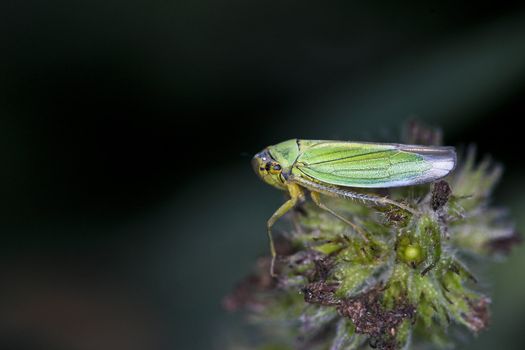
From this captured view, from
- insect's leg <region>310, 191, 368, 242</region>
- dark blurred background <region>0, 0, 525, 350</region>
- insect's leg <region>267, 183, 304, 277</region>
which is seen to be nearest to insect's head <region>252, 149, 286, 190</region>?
insect's leg <region>267, 183, 304, 277</region>

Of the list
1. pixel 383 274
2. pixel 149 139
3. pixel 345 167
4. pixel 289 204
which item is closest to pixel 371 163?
pixel 345 167

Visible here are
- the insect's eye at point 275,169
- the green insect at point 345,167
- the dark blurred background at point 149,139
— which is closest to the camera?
the green insect at point 345,167

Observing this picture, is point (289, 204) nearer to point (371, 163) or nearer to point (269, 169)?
point (269, 169)

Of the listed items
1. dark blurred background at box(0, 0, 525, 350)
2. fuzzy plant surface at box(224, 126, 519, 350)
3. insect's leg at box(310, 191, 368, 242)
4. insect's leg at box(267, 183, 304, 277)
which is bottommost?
fuzzy plant surface at box(224, 126, 519, 350)

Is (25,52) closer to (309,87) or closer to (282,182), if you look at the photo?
(309,87)

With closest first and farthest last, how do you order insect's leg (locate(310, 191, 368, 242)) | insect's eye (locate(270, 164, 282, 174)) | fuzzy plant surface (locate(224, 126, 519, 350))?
fuzzy plant surface (locate(224, 126, 519, 350))
insect's leg (locate(310, 191, 368, 242))
insect's eye (locate(270, 164, 282, 174))

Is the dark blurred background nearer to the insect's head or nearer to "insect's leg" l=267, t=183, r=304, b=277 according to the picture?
the insect's head

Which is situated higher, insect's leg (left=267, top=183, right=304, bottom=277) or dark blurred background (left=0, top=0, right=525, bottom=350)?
dark blurred background (left=0, top=0, right=525, bottom=350)

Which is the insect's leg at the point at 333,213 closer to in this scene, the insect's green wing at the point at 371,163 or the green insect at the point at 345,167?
the green insect at the point at 345,167

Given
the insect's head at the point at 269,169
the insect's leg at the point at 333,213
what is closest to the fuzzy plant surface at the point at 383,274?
the insect's leg at the point at 333,213
